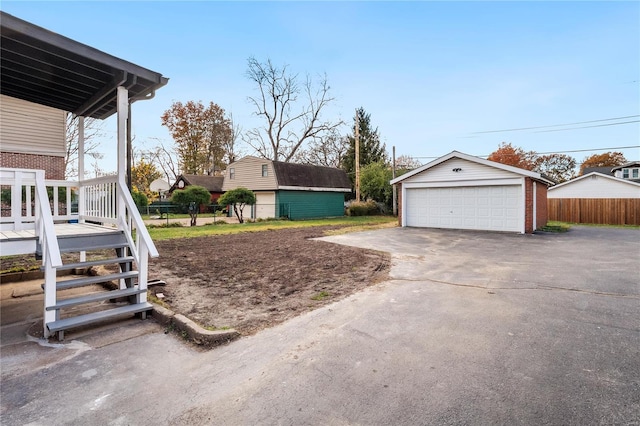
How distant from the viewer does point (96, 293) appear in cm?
455

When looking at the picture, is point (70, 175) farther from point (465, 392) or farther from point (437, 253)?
point (465, 392)

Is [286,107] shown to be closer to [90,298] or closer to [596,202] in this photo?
[596,202]

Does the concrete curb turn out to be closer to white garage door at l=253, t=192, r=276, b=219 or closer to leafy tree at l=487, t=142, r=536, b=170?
white garage door at l=253, t=192, r=276, b=219

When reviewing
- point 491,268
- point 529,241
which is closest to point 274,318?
point 491,268

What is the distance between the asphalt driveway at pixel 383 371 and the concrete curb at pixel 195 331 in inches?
5.9

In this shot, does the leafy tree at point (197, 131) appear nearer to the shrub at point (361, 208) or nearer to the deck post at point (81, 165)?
the shrub at point (361, 208)

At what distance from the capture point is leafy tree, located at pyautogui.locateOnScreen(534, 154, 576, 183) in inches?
1577

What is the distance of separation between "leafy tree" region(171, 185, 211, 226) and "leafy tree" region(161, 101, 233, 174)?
20579mm

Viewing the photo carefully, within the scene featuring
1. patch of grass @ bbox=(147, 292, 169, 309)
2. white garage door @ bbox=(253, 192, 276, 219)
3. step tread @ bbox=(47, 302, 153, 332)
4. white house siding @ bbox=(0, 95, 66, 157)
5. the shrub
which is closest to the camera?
step tread @ bbox=(47, 302, 153, 332)

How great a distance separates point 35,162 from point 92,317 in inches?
438

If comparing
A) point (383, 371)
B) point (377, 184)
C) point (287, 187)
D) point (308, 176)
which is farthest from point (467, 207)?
point (383, 371)

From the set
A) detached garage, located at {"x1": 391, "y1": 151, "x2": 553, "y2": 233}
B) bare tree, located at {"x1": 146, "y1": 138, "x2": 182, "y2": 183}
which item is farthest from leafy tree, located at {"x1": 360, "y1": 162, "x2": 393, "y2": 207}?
bare tree, located at {"x1": 146, "y1": 138, "x2": 182, "y2": 183}

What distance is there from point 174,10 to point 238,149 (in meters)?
29.2

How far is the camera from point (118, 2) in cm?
804
